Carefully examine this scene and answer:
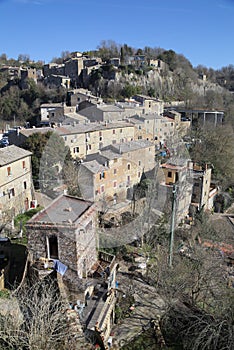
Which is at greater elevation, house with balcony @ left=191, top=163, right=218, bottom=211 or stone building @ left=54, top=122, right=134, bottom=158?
stone building @ left=54, top=122, right=134, bottom=158

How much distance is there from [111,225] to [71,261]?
7.41m

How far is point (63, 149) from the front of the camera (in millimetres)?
20906

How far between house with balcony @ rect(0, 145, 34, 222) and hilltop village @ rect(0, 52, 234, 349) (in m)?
0.06

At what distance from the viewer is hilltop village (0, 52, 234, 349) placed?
953cm

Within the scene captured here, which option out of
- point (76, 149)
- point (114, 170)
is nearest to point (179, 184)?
point (114, 170)

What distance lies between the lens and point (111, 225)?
17109mm


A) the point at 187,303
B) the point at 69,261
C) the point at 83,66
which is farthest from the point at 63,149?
the point at 83,66

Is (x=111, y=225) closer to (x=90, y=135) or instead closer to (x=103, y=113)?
(x=90, y=135)

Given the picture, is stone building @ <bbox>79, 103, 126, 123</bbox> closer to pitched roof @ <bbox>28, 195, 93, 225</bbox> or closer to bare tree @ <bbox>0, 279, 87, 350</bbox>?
pitched roof @ <bbox>28, 195, 93, 225</bbox>

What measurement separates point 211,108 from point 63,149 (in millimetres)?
29224

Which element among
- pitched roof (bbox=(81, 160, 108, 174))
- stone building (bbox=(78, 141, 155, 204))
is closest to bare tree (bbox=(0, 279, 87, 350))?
stone building (bbox=(78, 141, 155, 204))

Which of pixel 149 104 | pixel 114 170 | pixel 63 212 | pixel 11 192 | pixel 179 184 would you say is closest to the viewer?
pixel 63 212

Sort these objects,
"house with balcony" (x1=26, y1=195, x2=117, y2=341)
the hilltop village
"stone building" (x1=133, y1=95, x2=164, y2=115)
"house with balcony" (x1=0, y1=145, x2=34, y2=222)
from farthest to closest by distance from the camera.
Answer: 1. "stone building" (x1=133, y1=95, x2=164, y2=115)
2. "house with balcony" (x1=0, y1=145, x2=34, y2=222)
3. the hilltop village
4. "house with balcony" (x1=26, y1=195, x2=117, y2=341)

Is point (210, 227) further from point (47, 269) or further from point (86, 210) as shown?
point (47, 269)
